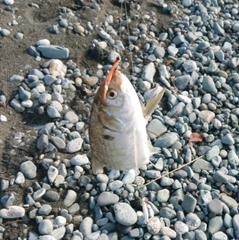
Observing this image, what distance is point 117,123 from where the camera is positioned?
7.65 feet

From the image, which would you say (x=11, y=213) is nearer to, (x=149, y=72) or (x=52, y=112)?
(x=52, y=112)

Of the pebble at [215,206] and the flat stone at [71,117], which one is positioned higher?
the pebble at [215,206]

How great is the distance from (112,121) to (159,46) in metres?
3.00

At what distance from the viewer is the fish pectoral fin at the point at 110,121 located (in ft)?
Answer: 7.63

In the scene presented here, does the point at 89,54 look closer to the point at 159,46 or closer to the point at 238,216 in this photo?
the point at 159,46

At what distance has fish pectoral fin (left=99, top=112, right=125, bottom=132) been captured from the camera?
2.33 metres

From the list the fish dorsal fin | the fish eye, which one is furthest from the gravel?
the fish eye

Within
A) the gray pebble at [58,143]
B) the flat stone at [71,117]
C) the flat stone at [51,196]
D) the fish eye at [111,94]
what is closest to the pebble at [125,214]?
the flat stone at [51,196]

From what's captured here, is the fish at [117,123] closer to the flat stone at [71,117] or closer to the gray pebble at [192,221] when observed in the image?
the gray pebble at [192,221]

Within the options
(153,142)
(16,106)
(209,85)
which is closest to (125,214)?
(153,142)

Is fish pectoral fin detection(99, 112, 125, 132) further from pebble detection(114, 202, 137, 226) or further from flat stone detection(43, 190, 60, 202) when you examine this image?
flat stone detection(43, 190, 60, 202)

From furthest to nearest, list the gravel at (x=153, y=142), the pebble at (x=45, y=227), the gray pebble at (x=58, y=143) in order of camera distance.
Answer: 1. the gray pebble at (x=58, y=143)
2. the gravel at (x=153, y=142)
3. the pebble at (x=45, y=227)

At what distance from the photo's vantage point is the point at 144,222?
372 centimetres

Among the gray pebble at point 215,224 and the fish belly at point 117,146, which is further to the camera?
the gray pebble at point 215,224
